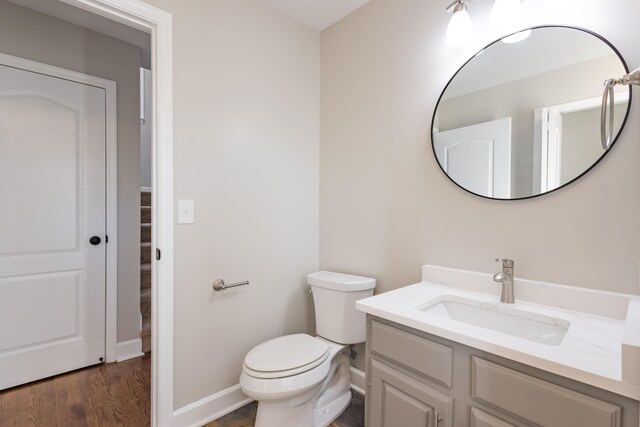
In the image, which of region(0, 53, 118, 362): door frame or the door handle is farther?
region(0, 53, 118, 362): door frame

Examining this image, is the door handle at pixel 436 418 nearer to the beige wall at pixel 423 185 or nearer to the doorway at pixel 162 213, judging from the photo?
the beige wall at pixel 423 185

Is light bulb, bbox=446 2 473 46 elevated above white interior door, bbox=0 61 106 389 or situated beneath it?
elevated above

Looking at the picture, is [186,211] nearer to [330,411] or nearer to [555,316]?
[330,411]

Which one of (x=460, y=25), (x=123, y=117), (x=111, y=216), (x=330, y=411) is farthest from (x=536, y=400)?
(x=123, y=117)

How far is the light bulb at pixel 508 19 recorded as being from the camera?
3.92 feet

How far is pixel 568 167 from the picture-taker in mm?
1146

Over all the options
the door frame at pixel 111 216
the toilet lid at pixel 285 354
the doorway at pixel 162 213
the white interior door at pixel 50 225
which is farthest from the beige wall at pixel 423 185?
the white interior door at pixel 50 225

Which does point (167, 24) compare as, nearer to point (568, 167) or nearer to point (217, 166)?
point (217, 166)

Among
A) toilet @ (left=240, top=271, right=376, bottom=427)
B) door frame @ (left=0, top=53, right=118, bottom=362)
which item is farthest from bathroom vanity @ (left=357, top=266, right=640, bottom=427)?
door frame @ (left=0, top=53, right=118, bottom=362)

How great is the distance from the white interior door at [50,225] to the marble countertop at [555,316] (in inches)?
82.7

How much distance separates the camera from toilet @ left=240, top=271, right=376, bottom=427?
4.45 feet

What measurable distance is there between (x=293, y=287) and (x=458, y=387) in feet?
4.15

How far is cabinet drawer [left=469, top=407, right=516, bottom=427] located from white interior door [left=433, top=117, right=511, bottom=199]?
2.77 feet

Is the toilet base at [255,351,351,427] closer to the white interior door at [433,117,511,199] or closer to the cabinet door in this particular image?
the cabinet door
